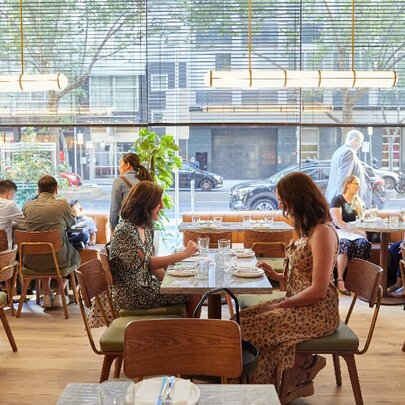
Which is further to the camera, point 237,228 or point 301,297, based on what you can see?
point 237,228

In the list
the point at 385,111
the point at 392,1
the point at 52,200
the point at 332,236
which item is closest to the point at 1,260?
the point at 52,200

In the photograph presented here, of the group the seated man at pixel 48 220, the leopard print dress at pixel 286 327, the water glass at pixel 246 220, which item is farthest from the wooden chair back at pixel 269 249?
the leopard print dress at pixel 286 327

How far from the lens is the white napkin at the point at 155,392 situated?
2.02 meters

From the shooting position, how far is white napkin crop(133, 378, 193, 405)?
6.64ft

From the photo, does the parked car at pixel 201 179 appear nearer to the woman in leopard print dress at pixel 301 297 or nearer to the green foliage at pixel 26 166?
the green foliage at pixel 26 166

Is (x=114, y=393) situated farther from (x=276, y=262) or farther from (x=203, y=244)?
(x=276, y=262)

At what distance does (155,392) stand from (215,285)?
1817 millimetres

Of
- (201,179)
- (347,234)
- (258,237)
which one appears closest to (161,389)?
(258,237)

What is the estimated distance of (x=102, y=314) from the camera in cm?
427

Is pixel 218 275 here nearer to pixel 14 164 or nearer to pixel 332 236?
pixel 332 236

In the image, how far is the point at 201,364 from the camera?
2654 millimetres

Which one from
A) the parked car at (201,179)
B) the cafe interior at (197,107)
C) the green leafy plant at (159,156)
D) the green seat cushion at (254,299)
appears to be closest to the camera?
the green seat cushion at (254,299)

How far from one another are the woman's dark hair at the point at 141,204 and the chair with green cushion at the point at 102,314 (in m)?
0.36

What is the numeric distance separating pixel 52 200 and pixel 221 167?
2874 mm
